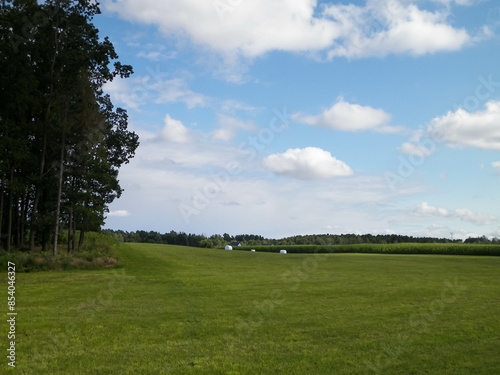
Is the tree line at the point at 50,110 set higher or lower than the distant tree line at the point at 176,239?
higher

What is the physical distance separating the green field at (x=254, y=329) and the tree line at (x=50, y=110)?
13.4 m

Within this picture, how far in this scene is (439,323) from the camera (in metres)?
12.7

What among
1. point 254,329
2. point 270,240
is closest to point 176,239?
point 270,240

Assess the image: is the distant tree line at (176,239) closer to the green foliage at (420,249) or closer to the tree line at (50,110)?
the green foliage at (420,249)

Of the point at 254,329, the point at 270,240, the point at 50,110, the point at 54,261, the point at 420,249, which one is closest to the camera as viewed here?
the point at 254,329

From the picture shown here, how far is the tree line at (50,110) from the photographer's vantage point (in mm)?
30328

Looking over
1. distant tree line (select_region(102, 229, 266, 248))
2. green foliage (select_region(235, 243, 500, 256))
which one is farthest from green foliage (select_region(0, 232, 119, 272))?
distant tree line (select_region(102, 229, 266, 248))

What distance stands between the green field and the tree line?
1345 centimetres

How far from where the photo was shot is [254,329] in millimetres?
11664

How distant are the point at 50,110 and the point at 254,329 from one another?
28.7m

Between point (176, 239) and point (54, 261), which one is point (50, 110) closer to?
point (54, 261)

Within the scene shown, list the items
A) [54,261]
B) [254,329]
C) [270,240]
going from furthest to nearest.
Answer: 1. [270,240]
2. [54,261]
3. [254,329]

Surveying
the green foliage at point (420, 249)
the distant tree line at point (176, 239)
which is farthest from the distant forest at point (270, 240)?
the green foliage at point (420, 249)

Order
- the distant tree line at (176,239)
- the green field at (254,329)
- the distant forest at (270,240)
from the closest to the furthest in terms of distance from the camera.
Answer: the green field at (254,329), the distant forest at (270,240), the distant tree line at (176,239)
